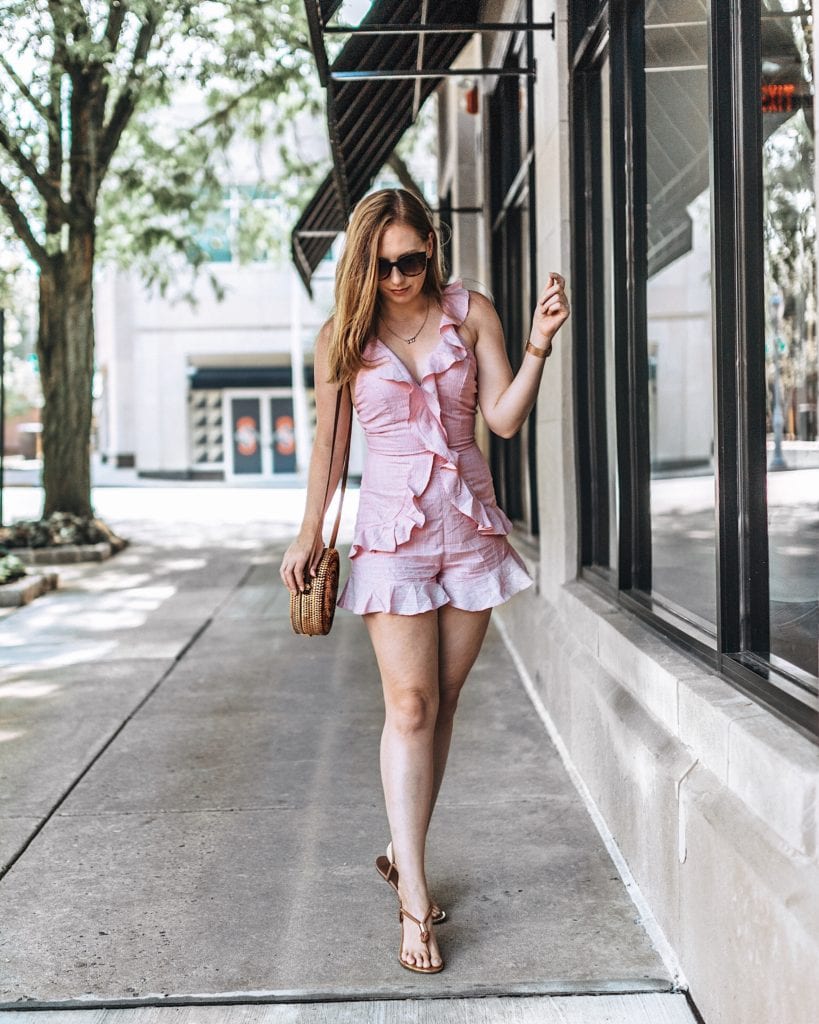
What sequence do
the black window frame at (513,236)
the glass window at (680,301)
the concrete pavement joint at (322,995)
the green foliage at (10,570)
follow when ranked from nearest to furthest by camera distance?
the concrete pavement joint at (322,995) → the glass window at (680,301) → the black window frame at (513,236) → the green foliage at (10,570)

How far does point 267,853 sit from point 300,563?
4.14 feet

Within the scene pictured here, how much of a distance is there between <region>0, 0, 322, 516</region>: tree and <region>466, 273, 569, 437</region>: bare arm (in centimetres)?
794

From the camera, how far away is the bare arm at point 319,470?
3365 mm

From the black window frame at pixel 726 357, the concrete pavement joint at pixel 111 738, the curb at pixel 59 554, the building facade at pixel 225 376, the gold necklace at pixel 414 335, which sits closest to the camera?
the black window frame at pixel 726 357

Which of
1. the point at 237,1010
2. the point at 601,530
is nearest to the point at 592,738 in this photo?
the point at 601,530

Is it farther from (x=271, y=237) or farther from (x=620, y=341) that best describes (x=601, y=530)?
(x=271, y=237)

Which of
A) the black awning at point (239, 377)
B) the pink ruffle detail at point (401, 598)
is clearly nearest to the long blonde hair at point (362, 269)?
the pink ruffle detail at point (401, 598)

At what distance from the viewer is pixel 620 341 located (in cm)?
467

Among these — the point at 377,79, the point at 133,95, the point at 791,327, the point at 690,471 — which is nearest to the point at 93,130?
the point at 133,95

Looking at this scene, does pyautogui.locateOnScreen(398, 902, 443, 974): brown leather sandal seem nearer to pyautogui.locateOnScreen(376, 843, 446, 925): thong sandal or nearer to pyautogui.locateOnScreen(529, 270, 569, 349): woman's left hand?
pyautogui.locateOnScreen(376, 843, 446, 925): thong sandal

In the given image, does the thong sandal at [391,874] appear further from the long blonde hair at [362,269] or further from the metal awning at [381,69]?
the metal awning at [381,69]

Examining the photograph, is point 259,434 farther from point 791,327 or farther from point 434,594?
point 434,594

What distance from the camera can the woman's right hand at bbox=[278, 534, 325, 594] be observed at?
132 inches

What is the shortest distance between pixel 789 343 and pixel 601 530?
1.48m
